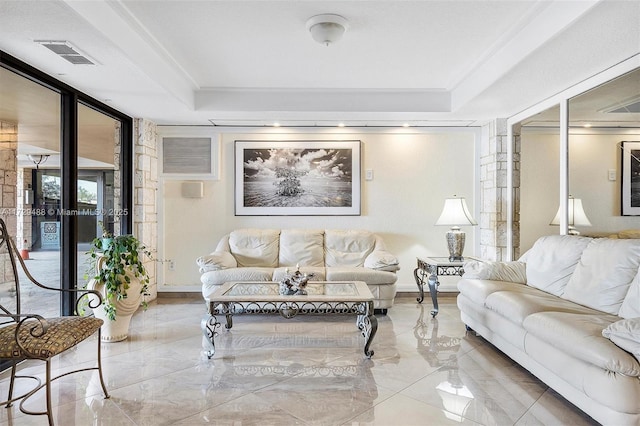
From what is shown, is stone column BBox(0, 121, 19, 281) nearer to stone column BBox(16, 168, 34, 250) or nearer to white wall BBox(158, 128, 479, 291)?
stone column BBox(16, 168, 34, 250)

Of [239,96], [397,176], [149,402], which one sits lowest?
[149,402]

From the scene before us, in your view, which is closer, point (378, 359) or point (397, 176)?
point (378, 359)

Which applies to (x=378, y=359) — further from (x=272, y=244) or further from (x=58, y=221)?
(x=58, y=221)

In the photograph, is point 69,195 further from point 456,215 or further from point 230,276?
point 456,215

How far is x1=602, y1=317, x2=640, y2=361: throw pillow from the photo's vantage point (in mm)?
1920

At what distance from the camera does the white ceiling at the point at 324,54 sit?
8.40 feet

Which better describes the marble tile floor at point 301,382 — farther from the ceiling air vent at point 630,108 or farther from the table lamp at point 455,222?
the ceiling air vent at point 630,108

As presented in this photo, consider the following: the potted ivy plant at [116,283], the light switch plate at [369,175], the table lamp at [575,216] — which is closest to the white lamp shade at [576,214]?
the table lamp at [575,216]

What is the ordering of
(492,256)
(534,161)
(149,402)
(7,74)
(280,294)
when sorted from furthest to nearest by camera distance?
(492,256), (534,161), (280,294), (7,74), (149,402)

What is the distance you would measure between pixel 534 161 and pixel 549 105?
62cm

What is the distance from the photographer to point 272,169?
5270 mm

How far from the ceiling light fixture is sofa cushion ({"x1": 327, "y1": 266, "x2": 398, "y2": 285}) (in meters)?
2.35

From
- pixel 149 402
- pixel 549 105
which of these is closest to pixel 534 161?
pixel 549 105

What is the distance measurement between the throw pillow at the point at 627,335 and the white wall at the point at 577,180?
1.46 meters
